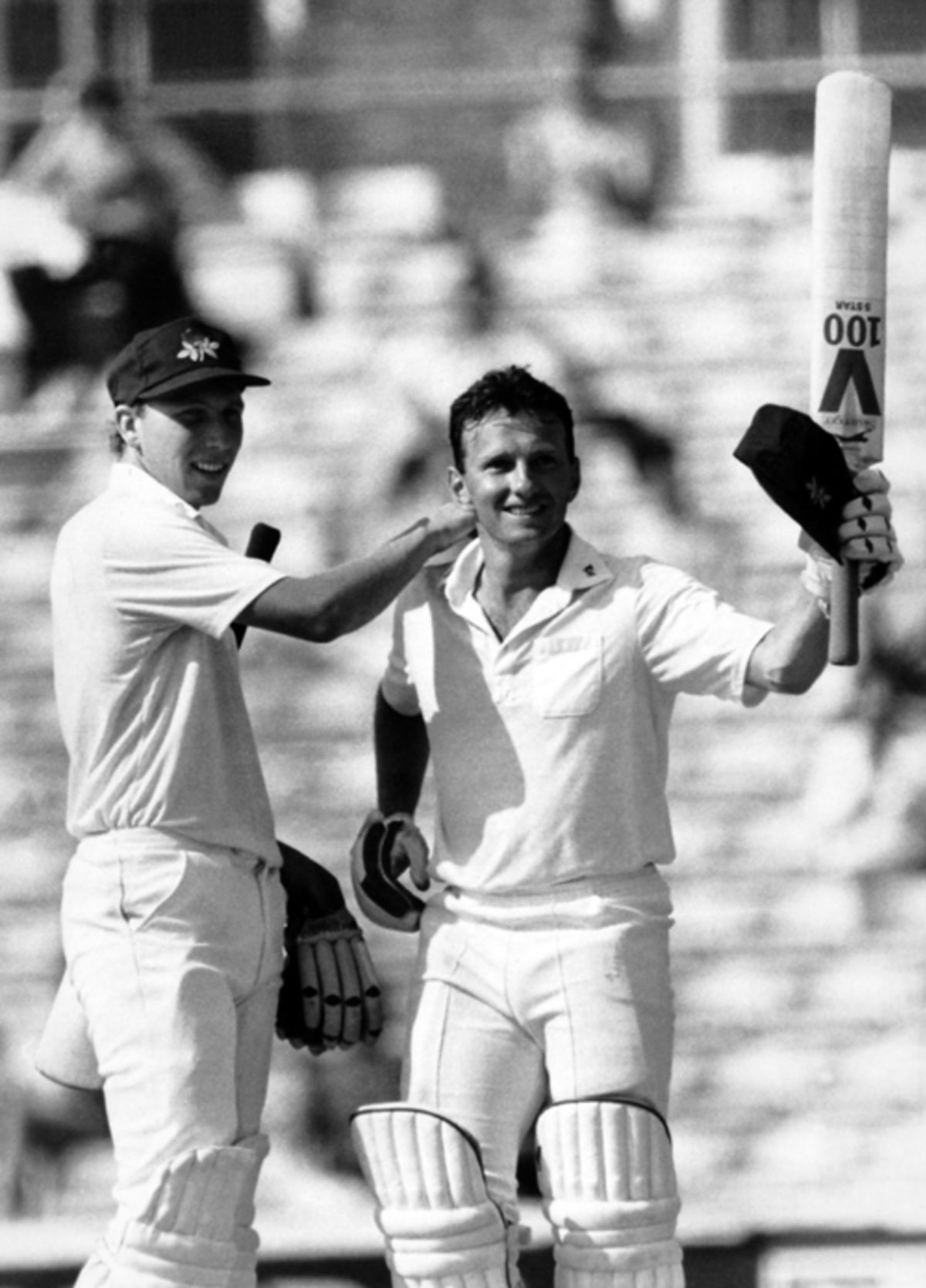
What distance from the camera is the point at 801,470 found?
317cm

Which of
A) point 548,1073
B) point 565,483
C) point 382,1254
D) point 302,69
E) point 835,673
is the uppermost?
point 302,69

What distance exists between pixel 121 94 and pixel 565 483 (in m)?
1.47

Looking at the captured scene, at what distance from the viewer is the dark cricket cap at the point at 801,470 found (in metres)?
3.15

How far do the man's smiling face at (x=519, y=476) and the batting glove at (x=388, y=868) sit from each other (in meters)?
0.43

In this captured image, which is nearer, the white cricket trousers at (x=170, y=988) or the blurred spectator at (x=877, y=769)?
the white cricket trousers at (x=170, y=988)

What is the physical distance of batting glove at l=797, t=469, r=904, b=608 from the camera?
3188mm

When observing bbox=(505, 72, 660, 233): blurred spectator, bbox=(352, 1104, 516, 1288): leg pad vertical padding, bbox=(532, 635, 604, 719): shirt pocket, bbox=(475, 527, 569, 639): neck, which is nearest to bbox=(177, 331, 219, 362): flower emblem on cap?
bbox=(475, 527, 569, 639): neck

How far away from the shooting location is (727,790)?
4500 millimetres

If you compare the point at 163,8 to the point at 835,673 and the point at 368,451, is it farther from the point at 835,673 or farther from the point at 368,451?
the point at 835,673

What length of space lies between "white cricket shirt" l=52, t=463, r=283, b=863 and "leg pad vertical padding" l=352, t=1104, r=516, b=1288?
40 centimetres

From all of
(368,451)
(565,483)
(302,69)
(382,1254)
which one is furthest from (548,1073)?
(302,69)

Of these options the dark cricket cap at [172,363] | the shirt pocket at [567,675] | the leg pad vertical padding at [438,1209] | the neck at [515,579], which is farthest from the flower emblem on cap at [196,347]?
the leg pad vertical padding at [438,1209]

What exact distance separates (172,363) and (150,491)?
163 mm

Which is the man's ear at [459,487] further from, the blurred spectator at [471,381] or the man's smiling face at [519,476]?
the blurred spectator at [471,381]
